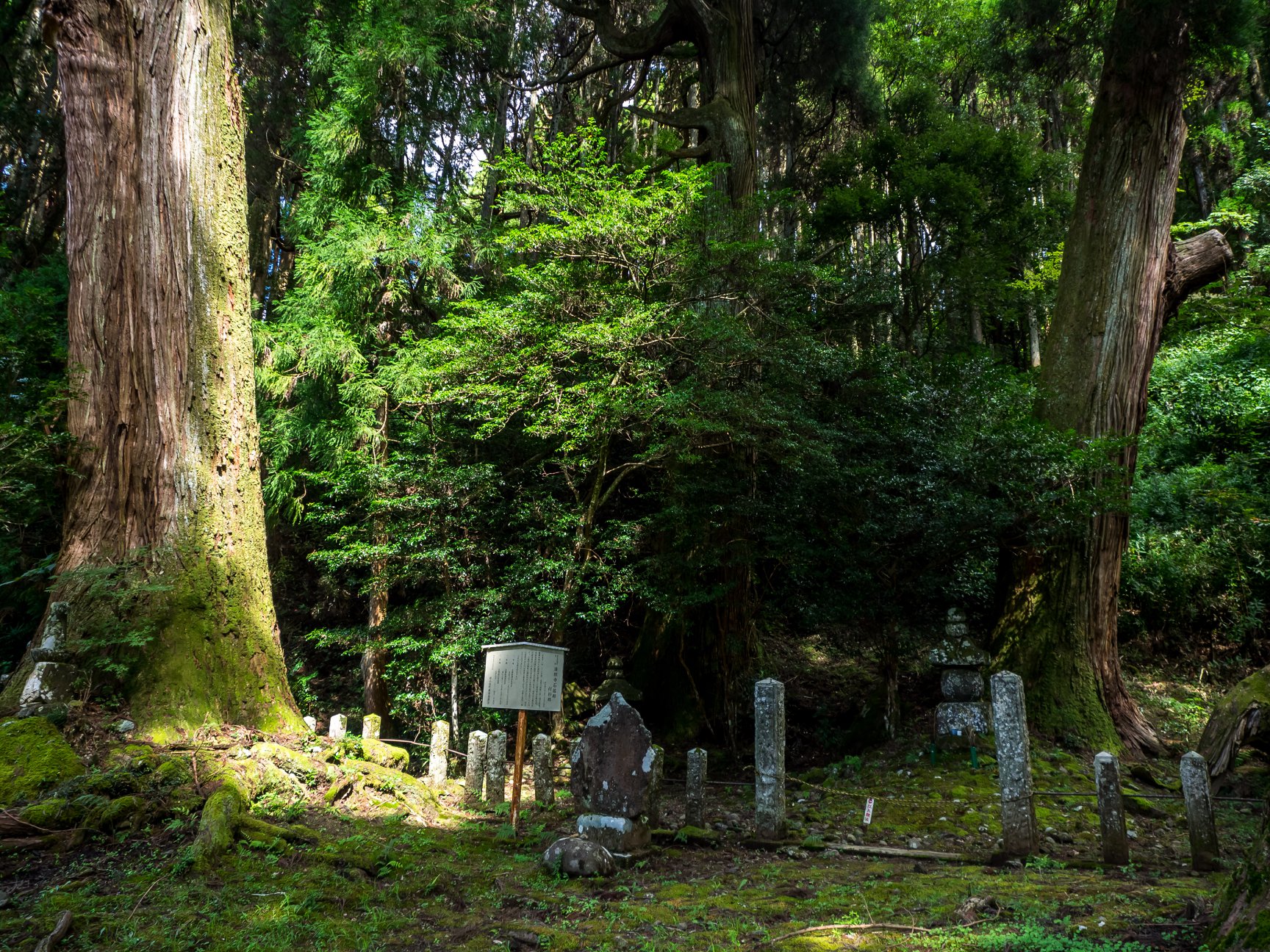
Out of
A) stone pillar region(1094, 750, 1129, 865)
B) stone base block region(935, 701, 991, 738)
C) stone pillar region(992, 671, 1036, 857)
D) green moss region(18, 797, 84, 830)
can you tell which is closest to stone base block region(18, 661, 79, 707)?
green moss region(18, 797, 84, 830)

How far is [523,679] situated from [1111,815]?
13.3 feet

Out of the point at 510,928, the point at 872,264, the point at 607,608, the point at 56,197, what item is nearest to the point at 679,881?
the point at 510,928

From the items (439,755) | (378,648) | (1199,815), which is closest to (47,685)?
(439,755)

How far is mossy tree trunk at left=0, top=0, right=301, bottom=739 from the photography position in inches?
230

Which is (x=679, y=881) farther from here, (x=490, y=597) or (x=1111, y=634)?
(x=1111, y=634)

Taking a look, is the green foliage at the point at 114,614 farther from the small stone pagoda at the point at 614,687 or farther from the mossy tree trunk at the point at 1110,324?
the mossy tree trunk at the point at 1110,324

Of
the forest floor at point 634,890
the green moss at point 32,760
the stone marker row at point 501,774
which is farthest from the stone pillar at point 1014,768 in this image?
the green moss at point 32,760

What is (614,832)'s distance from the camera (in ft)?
15.8

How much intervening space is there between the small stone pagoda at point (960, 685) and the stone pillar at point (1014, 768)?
2.52 m

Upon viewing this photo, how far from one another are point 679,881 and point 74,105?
7.60 m

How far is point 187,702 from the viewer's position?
5539mm

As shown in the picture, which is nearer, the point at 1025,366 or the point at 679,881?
the point at 679,881

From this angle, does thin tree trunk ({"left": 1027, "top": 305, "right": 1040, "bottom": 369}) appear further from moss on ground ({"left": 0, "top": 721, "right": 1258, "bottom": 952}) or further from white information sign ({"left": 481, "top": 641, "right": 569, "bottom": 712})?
white information sign ({"left": 481, "top": 641, "right": 569, "bottom": 712})

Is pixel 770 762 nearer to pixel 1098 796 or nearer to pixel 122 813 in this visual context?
pixel 1098 796
